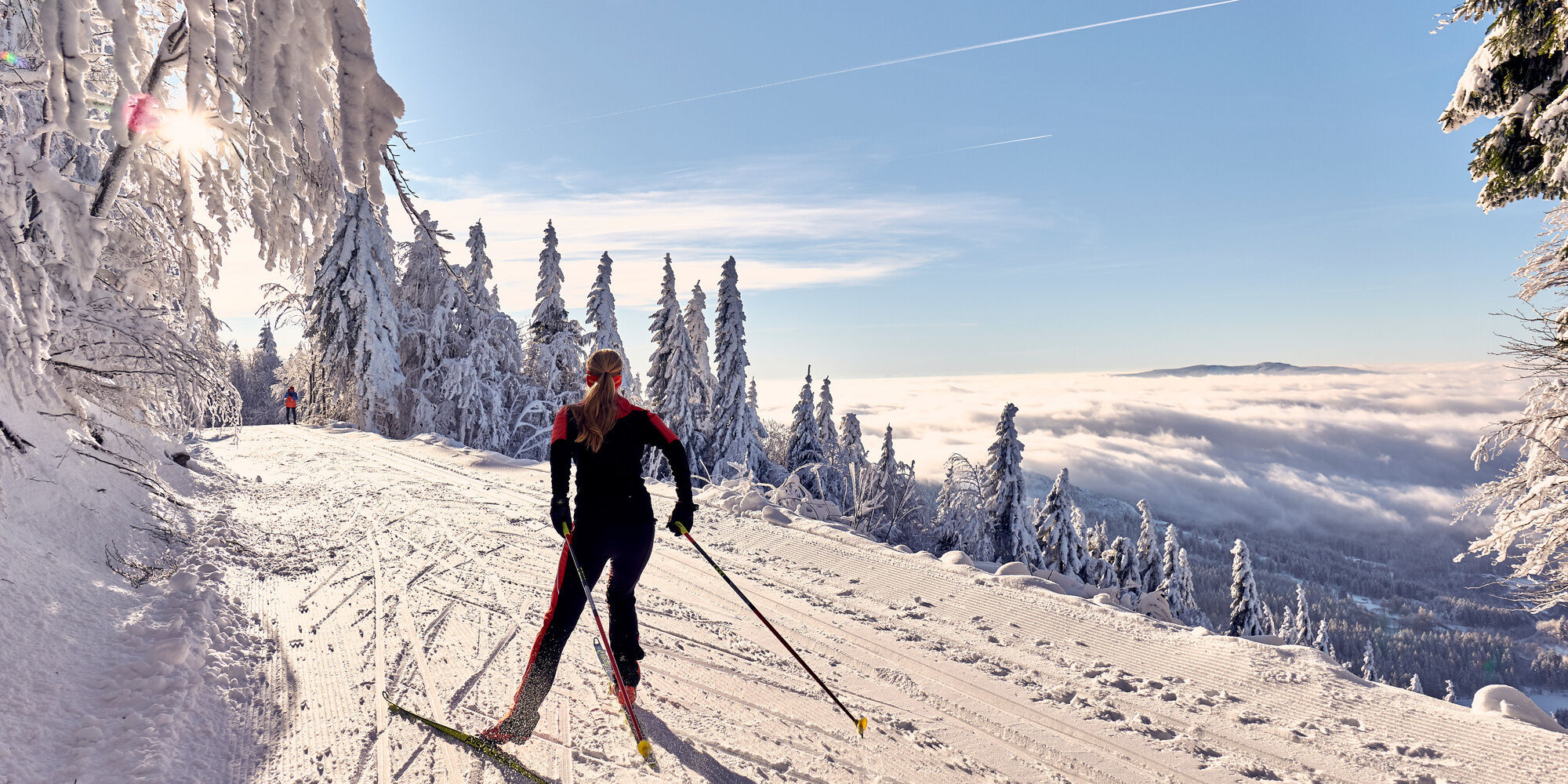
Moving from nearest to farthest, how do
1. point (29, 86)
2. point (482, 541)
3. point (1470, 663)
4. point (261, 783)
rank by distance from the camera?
point (261, 783), point (29, 86), point (482, 541), point (1470, 663)

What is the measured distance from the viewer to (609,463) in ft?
12.5

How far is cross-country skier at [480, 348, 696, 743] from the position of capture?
3771 millimetres

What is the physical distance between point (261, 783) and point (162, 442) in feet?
31.5

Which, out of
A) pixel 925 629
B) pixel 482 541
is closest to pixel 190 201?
pixel 482 541

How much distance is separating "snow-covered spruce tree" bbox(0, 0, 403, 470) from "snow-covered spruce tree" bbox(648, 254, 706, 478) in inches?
845

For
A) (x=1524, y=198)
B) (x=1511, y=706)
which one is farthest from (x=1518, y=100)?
(x=1511, y=706)

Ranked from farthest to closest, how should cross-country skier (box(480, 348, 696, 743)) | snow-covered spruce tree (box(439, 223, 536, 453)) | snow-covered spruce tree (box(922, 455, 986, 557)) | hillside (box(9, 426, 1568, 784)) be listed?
snow-covered spruce tree (box(439, 223, 536, 453)), snow-covered spruce tree (box(922, 455, 986, 557)), cross-country skier (box(480, 348, 696, 743)), hillside (box(9, 426, 1568, 784))

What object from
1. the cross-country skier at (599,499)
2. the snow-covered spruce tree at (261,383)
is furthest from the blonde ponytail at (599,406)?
the snow-covered spruce tree at (261,383)

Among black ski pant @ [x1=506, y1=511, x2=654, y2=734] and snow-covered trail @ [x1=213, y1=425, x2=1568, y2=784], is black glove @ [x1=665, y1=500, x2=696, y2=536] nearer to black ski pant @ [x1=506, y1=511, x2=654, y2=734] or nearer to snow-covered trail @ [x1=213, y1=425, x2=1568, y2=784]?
black ski pant @ [x1=506, y1=511, x2=654, y2=734]

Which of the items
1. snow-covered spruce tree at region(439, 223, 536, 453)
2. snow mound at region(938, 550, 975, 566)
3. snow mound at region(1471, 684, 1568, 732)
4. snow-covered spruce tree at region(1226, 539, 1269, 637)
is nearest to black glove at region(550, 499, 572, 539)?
snow mound at region(938, 550, 975, 566)

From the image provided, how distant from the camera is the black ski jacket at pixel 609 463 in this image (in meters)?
3.82

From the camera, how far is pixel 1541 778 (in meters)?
3.42

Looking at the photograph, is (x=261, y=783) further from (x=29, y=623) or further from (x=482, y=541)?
(x=482, y=541)

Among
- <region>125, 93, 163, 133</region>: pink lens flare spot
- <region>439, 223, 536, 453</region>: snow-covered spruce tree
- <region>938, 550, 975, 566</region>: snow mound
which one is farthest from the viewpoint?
<region>439, 223, 536, 453</region>: snow-covered spruce tree
